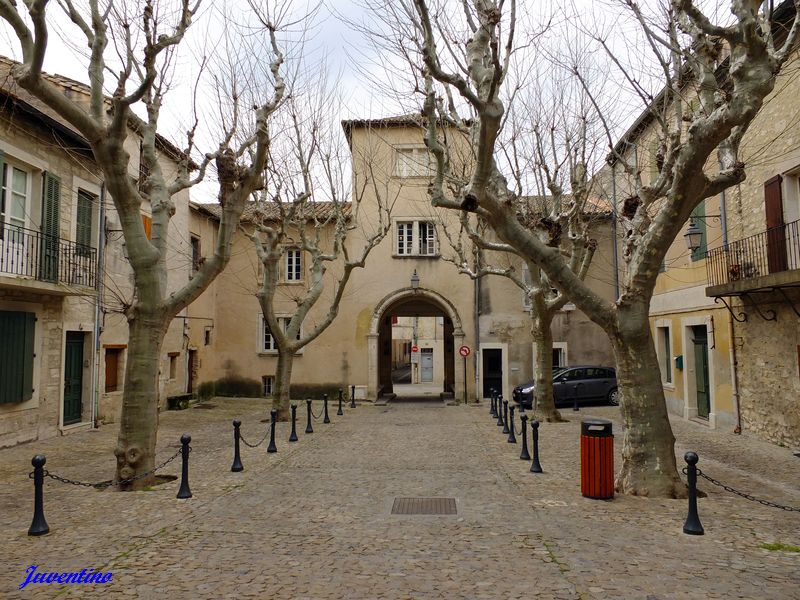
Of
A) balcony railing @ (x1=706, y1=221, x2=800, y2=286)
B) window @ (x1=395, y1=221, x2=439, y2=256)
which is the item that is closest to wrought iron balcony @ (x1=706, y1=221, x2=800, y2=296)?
balcony railing @ (x1=706, y1=221, x2=800, y2=286)

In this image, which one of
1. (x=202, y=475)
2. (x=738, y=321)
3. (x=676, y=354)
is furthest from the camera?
(x=676, y=354)

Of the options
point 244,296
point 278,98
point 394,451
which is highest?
point 278,98

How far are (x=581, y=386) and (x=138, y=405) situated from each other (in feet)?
49.8

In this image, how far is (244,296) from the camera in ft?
76.0

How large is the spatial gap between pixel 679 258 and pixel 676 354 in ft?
8.84

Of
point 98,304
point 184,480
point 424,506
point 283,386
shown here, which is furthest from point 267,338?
point 424,506

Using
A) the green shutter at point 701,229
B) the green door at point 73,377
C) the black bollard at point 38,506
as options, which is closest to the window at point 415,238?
the green shutter at point 701,229

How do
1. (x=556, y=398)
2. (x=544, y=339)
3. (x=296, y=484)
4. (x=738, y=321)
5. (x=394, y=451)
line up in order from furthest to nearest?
Answer: (x=556, y=398)
(x=544, y=339)
(x=738, y=321)
(x=394, y=451)
(x=296, y=484)

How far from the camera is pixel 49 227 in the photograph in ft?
41.7

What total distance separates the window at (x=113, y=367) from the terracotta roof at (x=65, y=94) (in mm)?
5560

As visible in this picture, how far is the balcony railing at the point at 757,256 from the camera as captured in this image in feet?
34.9

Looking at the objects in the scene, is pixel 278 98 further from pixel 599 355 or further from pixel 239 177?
pixel 599 355

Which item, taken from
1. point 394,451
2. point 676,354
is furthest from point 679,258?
point 394,451

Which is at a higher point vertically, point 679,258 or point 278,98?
point 278,98
